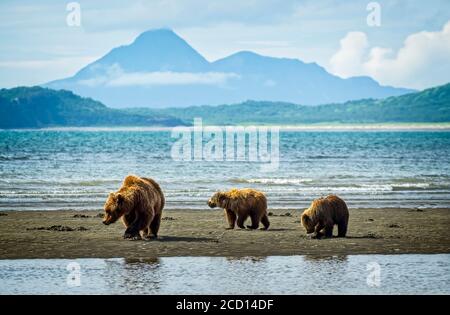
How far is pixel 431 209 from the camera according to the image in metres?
29.0

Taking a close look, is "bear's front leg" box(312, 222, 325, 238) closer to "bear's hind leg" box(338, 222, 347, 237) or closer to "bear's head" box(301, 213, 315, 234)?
"bear's head" box(301, 213, 315, 234)

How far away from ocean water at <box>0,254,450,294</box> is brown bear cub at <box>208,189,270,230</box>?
Result: 498 centimetres

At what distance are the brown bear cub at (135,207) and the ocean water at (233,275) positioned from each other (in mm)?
2436

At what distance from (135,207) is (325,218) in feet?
15.3

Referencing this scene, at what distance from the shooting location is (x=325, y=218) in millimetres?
20922

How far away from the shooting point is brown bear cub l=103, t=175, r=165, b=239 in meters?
20.2

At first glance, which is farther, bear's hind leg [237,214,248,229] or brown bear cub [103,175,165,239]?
bear's hind leg [237,214,248,229]

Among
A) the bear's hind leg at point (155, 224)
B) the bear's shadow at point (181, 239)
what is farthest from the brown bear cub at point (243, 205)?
the bear's hind leg at point (155, 224)

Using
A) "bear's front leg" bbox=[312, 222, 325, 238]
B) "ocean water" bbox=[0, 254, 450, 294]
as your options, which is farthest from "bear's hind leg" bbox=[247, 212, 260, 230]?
"ocean water" bbox=[0, 254, 450, 294]

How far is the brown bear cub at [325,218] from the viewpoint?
20938 mm

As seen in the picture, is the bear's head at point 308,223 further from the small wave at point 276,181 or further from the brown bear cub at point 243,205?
the small wave at point 276,181

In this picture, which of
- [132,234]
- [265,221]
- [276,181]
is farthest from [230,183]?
[132,234]
